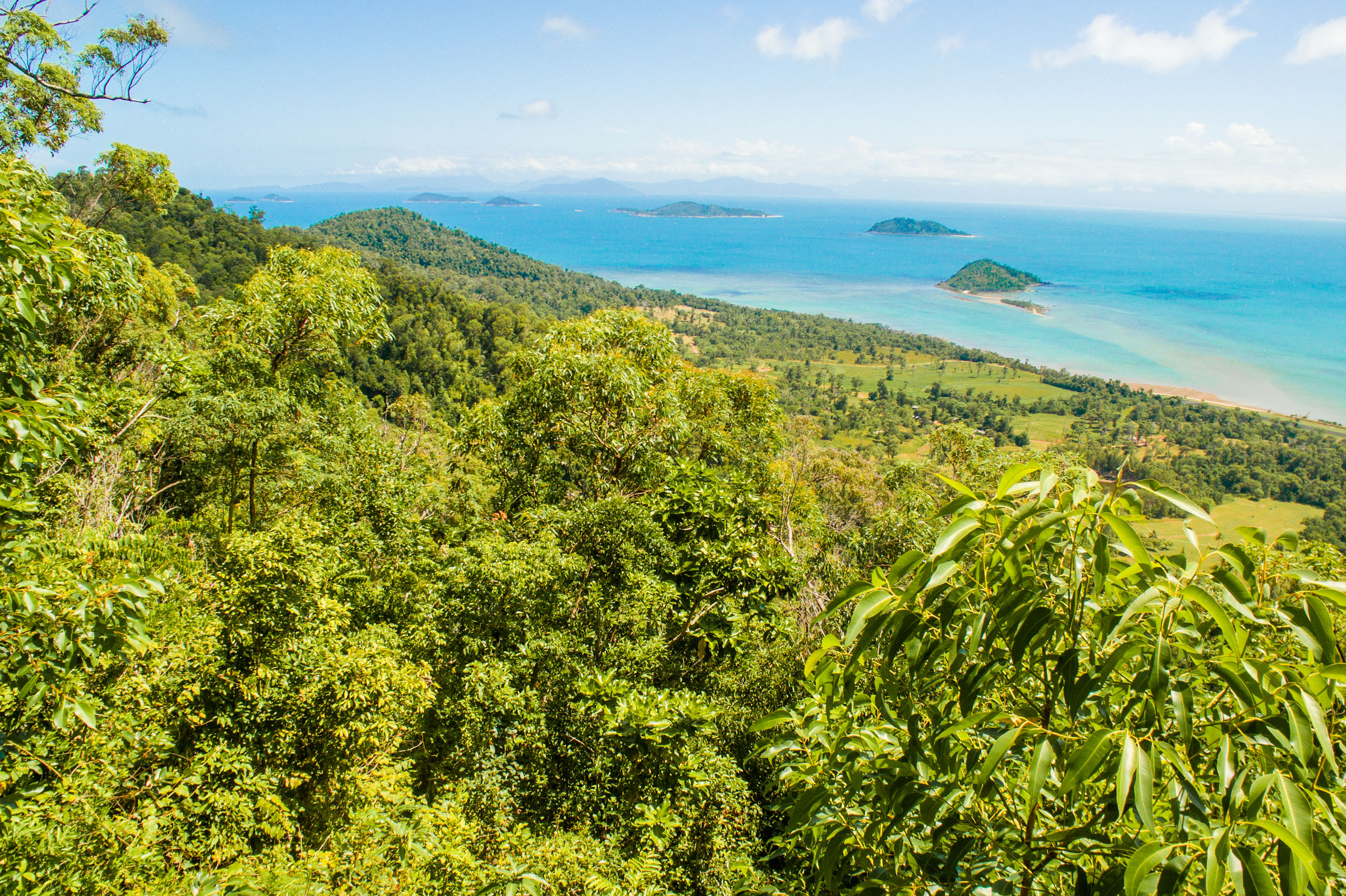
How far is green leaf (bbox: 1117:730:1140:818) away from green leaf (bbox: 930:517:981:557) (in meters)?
0.40

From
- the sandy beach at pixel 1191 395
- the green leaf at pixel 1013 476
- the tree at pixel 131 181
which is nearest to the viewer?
the green leaf at pixel 1013 476

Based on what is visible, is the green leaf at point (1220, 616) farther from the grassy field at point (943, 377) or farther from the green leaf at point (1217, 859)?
the grassy field at point (943, 377)

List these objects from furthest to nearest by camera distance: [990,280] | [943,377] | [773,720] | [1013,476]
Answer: [990,280] → [943,377] → [773,720] → [1013,476]

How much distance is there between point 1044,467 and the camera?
44.8 inches

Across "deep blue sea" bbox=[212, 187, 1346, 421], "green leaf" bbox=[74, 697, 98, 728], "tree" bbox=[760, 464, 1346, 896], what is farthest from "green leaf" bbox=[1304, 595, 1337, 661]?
"deep blue sea" bbox=[212, 187, 1346, 421]

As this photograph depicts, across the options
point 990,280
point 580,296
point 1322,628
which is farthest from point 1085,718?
point 990,280

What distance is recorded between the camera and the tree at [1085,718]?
3.28 ft

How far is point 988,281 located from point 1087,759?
14979 cm

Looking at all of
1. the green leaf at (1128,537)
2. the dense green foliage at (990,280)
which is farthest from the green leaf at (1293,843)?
the dense green foliage at (990,280)

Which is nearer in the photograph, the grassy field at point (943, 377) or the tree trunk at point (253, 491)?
the tree trunk at point (253, 491)

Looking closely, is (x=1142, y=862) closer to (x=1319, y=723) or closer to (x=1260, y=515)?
(x=1319, y=723)

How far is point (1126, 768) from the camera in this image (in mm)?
982

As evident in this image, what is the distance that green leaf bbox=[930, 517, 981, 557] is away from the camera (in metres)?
1.11

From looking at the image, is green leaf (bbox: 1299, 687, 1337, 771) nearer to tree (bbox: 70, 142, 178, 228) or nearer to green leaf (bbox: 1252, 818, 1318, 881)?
green leaf (bbox: 1252, 818, 1318, 881)
